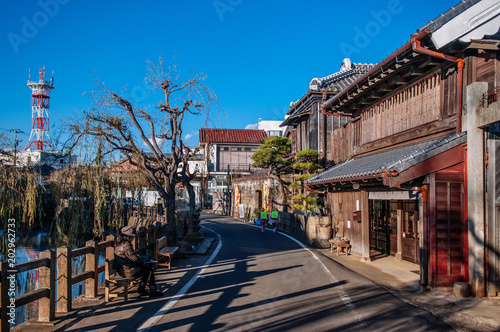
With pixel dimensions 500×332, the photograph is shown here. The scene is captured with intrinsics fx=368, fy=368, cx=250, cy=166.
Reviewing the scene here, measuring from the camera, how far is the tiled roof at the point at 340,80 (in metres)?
25.9

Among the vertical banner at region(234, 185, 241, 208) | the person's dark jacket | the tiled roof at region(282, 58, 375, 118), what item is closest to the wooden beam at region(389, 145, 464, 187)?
the person's dark jacket

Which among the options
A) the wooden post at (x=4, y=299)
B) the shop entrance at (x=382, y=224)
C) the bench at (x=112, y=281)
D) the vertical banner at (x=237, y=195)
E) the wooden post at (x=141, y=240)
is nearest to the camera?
the wooden post at (x=4, y=299)

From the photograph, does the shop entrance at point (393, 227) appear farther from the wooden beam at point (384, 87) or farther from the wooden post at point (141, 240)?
the wooden post at point (141, 240)

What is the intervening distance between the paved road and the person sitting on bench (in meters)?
0.77

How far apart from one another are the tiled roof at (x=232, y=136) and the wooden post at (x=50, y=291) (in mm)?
41151

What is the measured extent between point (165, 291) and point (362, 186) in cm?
781

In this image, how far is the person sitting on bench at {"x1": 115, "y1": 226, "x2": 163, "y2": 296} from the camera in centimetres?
785

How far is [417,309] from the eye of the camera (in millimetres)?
7074

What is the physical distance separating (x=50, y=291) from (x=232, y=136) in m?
44.2

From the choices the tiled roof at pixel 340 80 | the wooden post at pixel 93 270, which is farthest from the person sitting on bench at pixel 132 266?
the tiled roof at pixel 340 80

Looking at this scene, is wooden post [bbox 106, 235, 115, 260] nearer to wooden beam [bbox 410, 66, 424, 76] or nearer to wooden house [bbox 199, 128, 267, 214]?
wooden beam [bbox 410, 66, 424, 76]

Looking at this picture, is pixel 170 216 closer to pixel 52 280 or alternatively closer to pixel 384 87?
pixel 52 280

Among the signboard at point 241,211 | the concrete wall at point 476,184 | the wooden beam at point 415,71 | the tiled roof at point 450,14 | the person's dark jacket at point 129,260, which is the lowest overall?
the signboard at point 241,211

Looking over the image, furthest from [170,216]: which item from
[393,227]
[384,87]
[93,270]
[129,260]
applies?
[384,87]
